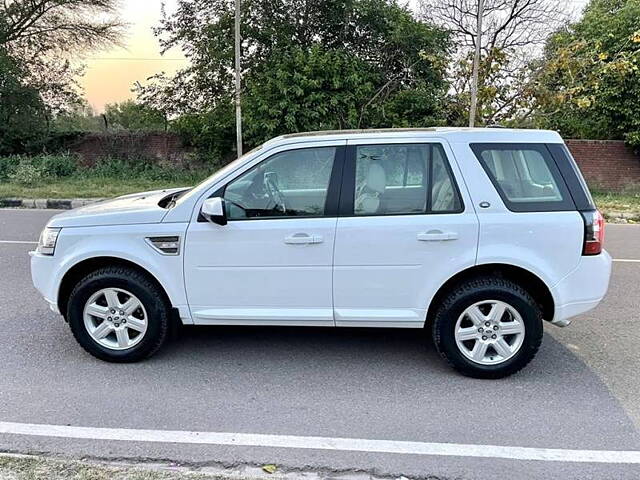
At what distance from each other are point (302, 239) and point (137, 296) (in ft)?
4.36

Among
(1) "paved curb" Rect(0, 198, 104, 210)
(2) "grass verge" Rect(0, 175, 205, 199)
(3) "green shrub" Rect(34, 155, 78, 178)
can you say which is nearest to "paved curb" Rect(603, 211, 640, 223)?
(2) "grass verge" Rect(0, 175, 205, 199)

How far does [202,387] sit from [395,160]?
7.04ft

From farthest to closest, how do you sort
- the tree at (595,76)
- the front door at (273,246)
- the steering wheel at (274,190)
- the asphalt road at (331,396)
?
the tree at (595,76)
the steering wheel at (274,190)
the front door at (273,246)
the asphalt road at (331,396)

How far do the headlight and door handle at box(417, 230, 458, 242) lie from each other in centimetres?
274

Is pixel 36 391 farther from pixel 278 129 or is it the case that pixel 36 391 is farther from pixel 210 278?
pixel 278 129

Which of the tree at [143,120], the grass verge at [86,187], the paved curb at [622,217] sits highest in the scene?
the tree at [143,120]

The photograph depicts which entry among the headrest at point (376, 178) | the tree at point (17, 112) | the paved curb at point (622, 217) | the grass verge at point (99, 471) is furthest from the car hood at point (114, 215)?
the tree at point (17, 112)

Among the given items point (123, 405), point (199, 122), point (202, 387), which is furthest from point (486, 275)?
point (199, 122)

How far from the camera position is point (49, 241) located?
4.09 meters

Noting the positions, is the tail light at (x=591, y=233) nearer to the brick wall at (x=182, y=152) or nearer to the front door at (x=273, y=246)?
the front door at (x=273, y=246)

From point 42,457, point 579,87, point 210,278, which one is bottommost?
point 42,457

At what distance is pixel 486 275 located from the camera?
12.8 ft

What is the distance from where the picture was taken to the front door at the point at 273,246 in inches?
151

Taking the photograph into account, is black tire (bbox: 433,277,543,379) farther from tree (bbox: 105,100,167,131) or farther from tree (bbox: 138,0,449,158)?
tree (bbox: 105,100,167,131)
